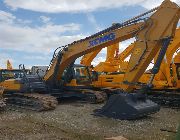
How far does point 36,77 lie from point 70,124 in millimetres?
5823

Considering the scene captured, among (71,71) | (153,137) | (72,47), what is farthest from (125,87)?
(71,71)

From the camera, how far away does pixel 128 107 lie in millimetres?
10805

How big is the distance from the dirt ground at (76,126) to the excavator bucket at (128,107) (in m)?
0.24

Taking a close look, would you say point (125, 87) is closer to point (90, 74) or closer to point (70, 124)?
point (70, 124)

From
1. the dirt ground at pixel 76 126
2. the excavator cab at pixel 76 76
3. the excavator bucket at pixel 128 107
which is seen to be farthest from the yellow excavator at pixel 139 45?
the excavator cab at pixel 76 76

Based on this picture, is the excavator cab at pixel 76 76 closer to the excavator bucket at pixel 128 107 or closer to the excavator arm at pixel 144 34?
the excavator arm at pixel 144 34

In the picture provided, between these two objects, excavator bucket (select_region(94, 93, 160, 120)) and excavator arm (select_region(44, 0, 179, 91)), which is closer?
excavator bucket (select_region(94, 93, 160, 120))

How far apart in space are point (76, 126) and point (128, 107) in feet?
5.94

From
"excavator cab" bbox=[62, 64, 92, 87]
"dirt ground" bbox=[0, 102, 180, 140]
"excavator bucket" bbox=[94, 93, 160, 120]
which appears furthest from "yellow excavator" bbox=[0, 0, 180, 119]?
"excavator cab" bbox=[62, 64, 92, 87]

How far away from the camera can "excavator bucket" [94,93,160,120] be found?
10.8 m

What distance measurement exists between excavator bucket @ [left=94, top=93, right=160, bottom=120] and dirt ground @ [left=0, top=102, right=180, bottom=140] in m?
0.24

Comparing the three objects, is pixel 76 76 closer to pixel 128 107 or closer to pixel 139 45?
pixel 139 45

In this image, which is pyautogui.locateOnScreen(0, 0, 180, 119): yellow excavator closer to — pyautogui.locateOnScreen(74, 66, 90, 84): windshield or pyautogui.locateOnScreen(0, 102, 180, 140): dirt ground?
pyautogui.locateOnScreen(0, 102, 180, 140): dirt ground

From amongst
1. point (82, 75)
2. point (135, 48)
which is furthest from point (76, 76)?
point (135, 48)
